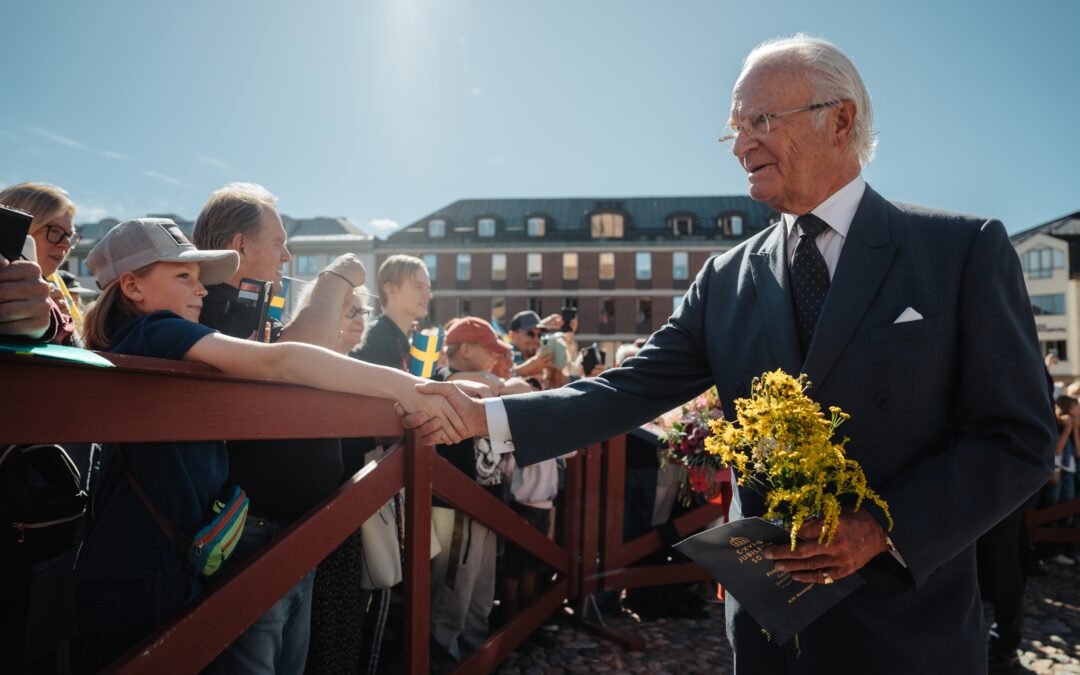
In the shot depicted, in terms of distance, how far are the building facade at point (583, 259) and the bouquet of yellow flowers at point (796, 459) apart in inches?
1568

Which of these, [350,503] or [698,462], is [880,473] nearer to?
[350,503]

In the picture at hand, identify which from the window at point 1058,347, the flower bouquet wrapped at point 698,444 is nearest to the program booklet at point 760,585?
the flower bouquet wrapped at point 698,444

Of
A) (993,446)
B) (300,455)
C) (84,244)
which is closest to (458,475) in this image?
(300,455)

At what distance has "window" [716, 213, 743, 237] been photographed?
138ft

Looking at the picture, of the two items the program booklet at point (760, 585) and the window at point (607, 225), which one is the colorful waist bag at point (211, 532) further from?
the window at point (607, 225)

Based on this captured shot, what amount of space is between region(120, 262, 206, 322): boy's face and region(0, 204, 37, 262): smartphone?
2.91 feet

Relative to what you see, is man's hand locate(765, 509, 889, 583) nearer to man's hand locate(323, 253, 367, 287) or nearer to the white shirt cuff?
the white shirt cuff

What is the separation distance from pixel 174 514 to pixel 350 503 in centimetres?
49

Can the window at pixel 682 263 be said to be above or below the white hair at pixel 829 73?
above

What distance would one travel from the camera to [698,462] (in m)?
4.73

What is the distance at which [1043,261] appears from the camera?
47844 mm

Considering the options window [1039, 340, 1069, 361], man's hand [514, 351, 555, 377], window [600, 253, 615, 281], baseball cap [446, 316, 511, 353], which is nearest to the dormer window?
window [600, 253, 615, 281]

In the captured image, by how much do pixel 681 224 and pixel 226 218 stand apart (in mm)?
42399

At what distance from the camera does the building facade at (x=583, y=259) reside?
41875mm
